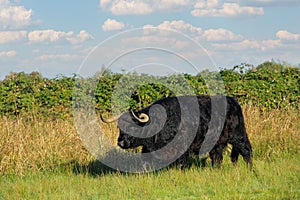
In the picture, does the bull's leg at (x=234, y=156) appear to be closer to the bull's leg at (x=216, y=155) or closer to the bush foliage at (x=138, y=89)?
the bull's leg at (x=216, y=155)

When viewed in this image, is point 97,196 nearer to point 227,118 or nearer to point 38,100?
point 227,118

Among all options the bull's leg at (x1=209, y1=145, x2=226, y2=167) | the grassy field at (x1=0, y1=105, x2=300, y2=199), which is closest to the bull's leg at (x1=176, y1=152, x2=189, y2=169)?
the grassy field at (x1=0, y1=105, x2=300, y2=199)

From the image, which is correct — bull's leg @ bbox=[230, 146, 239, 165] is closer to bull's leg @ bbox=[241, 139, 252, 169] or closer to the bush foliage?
bull's leg @ bbox=[241, 139, 252, 169]

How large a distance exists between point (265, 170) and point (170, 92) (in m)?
6.42

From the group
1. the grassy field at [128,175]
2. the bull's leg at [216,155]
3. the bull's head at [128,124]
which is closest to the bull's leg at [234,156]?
the grassy field at [128,175]

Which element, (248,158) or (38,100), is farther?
(38,100)

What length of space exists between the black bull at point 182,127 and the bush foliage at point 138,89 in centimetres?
465

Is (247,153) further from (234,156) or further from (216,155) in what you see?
(216,155)

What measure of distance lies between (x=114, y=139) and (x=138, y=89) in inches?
145

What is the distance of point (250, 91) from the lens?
56.7 ft

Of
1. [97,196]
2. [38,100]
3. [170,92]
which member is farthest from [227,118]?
[38,100]

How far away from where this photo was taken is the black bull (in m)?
10.4

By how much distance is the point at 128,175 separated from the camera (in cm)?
1038

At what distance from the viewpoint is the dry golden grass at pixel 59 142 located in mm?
11367
